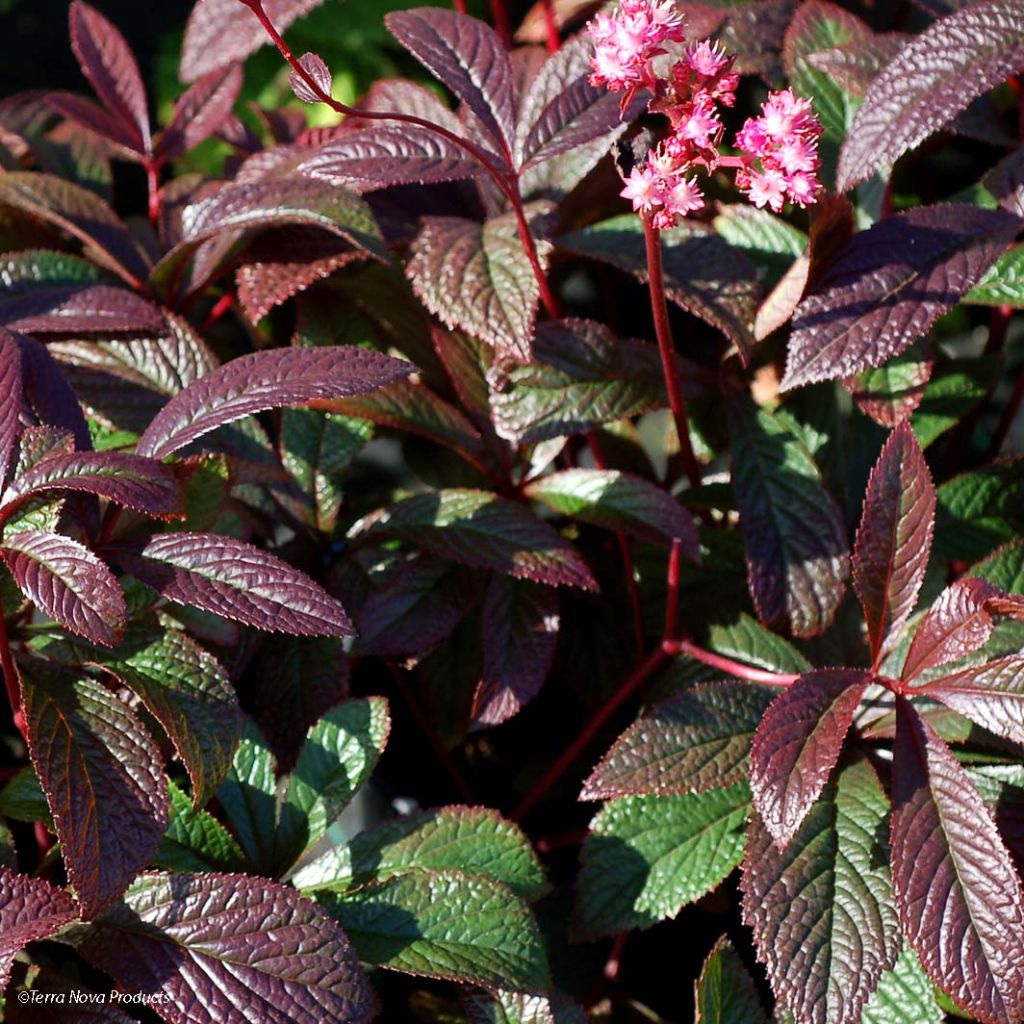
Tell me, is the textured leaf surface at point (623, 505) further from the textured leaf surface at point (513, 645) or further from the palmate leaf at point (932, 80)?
the palmate leaf at point (932, 80)

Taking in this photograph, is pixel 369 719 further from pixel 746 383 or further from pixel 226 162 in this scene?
pixel 226 162

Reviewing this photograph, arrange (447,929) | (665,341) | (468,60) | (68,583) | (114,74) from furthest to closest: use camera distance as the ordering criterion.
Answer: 1. (114,74)
2. (468,60)
3. (665,341)
4. (447,929)
5. (68,583)

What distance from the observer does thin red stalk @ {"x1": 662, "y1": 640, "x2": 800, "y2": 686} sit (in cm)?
100

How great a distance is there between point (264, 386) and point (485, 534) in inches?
9.3

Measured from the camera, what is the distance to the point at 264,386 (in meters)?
0.90

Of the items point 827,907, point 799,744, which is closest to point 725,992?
point 827,907

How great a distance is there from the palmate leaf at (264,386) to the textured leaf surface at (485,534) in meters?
0.18

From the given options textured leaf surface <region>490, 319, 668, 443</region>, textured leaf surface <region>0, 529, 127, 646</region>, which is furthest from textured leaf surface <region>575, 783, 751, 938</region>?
textured leaf surface <region>0, 529, 127, 646</region>

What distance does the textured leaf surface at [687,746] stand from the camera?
3.12 ft

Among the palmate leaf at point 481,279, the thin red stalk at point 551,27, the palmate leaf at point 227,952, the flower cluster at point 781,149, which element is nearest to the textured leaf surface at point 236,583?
the palmate leaf at point 227,952

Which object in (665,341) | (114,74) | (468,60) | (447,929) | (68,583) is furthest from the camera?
(114,74)

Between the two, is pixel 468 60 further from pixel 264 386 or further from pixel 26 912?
pixel 26 912

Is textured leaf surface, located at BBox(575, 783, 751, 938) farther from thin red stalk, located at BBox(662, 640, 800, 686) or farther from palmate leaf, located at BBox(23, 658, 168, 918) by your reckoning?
palmate leaf, located at BBox(23, 658, 168, 918)

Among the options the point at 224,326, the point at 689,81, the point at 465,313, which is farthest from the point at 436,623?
the point at 224,326
